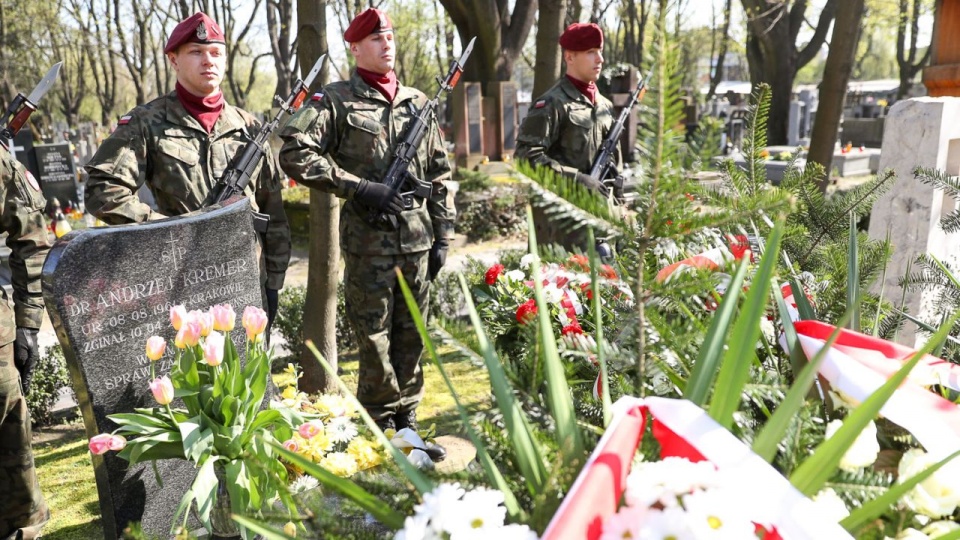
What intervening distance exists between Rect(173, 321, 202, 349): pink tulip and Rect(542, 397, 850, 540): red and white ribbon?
157 cm

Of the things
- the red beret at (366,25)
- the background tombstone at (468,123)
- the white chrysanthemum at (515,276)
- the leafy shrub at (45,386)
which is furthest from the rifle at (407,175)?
the background tombstone at (468,123)

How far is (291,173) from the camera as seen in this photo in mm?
3643

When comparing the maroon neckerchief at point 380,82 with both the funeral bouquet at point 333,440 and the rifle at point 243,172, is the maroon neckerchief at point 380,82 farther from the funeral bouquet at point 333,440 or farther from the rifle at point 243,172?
the funeral bouquet at point 333,440

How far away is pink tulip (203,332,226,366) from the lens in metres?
2.12

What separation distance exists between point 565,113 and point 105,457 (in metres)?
3.09

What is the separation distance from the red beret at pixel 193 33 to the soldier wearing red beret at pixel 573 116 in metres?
1.84

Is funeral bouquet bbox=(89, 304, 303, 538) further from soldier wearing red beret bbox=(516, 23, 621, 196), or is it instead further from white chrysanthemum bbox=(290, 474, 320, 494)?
soldier wearing red beret bbox=(516, 23, 621, 196)

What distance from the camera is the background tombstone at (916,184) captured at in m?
3.57

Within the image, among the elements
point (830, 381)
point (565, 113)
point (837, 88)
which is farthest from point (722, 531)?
point (837, 88)

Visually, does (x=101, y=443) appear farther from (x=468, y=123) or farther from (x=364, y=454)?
(x=468, y=123)

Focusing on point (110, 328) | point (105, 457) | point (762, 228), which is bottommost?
point (105, 457)

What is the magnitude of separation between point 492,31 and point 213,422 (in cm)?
1256

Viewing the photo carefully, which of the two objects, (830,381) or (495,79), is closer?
(830,381)

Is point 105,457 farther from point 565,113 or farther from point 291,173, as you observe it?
point 565,113
